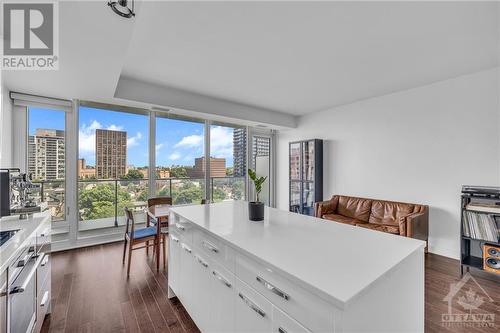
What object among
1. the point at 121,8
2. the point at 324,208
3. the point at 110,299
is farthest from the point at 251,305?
the point at 324,208

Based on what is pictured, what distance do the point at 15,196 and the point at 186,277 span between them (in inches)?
76.0

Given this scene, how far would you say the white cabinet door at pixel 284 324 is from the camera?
933mm

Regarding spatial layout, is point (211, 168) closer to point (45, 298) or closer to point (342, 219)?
point (342, 219)

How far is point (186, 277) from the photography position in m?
1.97

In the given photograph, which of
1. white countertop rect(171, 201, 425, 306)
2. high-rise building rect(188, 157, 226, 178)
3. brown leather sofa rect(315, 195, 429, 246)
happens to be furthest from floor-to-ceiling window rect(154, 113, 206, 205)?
white countertop rect(171, 201, 425, 306)

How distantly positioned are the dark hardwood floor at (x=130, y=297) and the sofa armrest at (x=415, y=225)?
1.35 ft

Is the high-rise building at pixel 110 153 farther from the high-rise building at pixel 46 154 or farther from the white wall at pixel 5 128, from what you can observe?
the white wall at pixel 5 128

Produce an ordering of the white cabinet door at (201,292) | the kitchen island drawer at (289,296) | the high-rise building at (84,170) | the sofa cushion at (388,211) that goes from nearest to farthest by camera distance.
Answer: the kitchen island drawer at (289,296) → the white cabinet door at (201,292) → the sofa cushion at (388,211) → the high-rise building at (84,170)

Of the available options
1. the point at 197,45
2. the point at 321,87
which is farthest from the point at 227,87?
the point at 321,87

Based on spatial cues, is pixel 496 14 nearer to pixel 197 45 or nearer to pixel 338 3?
pixel 338 3

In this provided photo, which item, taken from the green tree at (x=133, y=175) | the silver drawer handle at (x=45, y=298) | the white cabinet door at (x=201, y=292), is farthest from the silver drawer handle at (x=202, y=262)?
the green tree at (x=133, y=175)

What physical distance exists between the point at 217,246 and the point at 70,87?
10.5ft
